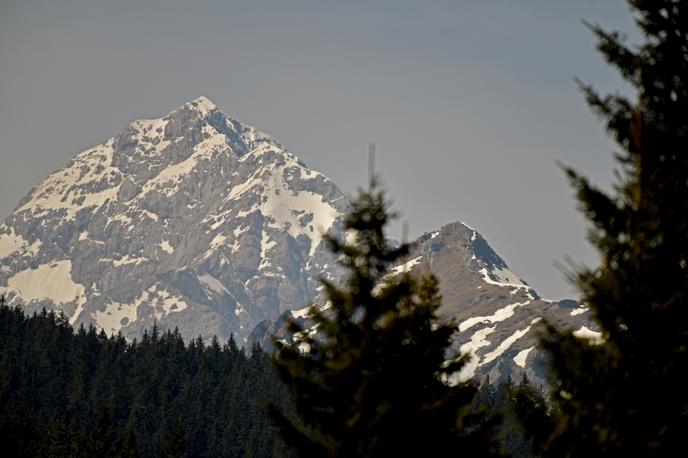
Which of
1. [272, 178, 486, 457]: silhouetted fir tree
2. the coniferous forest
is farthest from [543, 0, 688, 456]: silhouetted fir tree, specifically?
[272, 178, 486, 457]: silhouetted fir tree

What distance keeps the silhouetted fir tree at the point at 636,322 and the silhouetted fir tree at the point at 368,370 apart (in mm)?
4299

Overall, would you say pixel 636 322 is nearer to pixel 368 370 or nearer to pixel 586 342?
pixel 586 342

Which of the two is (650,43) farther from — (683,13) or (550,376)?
(550,376)

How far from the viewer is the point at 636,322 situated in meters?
18.2

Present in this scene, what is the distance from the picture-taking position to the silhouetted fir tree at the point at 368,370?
2273 cm

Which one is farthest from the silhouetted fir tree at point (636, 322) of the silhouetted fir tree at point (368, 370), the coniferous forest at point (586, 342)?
the silhouetted fir tree at point (368, 370)

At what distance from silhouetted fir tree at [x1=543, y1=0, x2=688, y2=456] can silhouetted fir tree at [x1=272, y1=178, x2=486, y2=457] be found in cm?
430

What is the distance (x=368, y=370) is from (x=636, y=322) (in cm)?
648

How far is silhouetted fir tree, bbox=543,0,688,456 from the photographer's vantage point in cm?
1798

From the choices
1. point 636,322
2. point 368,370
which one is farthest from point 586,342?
point 368,370

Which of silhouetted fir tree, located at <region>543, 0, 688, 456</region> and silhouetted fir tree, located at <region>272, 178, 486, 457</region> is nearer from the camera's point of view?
silhouetted fir tree, located at <region>543, 0, 688, 456</region>

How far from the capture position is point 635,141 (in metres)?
19.3

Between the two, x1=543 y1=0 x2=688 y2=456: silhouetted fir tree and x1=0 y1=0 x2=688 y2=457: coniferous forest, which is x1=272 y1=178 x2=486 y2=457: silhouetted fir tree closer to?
x1=0 y1=0 x2=688 y2=457: coniferous forest

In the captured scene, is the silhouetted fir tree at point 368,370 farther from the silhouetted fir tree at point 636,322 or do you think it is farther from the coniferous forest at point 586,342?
the silhouetted fir tree at point 636,322
